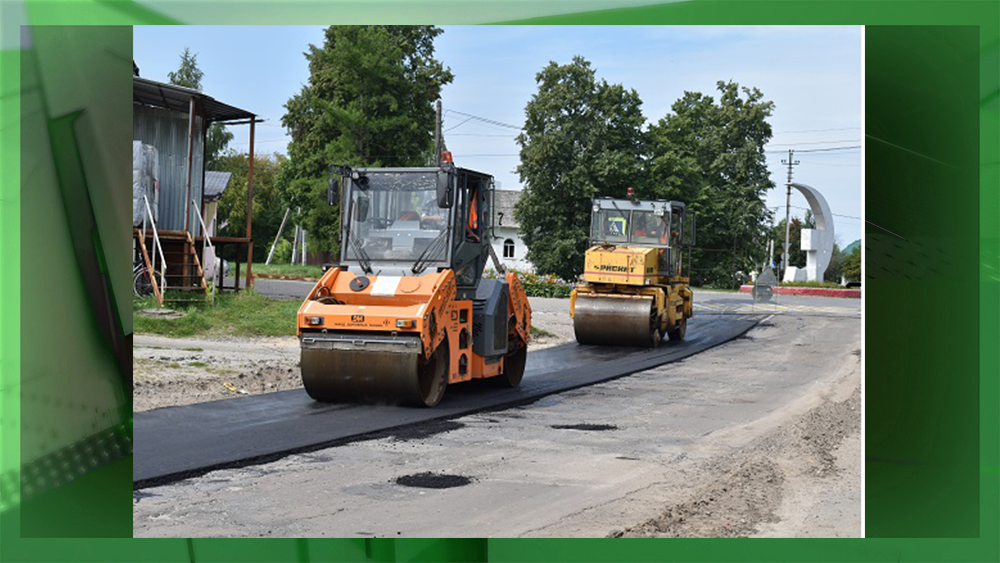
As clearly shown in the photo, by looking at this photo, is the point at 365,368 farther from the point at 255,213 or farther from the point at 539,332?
the point at 255,213

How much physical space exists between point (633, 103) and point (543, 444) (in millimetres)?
20974

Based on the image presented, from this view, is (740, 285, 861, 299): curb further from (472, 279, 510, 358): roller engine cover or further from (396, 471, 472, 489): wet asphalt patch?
(396, 471, 472, 489): wet asphalt patch

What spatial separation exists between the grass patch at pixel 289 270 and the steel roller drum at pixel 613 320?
8.84 meters

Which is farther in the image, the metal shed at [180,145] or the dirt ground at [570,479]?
the metal shed at [180,145]

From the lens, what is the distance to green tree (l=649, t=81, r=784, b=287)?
90.7 ft

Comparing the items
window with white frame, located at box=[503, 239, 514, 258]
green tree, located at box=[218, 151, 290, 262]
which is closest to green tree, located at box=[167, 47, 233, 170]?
green tree, located at box=[218, 151, 290, 262]

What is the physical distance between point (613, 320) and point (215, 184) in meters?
10.8

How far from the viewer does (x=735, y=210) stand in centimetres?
2770

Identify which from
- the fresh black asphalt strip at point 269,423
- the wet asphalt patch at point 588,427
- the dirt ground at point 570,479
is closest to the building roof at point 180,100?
the dirt ground at point 570,479

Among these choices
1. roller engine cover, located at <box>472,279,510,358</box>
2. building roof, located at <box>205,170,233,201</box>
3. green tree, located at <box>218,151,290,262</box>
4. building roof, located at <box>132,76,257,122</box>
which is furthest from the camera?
green tree, located at <box>218,151,290,262</box>

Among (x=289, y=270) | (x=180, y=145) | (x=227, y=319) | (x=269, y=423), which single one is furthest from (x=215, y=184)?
(x=269, y=423)

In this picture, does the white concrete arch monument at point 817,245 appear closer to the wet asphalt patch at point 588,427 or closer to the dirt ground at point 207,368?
the dirt ground at point 207,368

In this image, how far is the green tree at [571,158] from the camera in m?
26.4

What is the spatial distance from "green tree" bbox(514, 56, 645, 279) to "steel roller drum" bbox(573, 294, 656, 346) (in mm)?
7982
